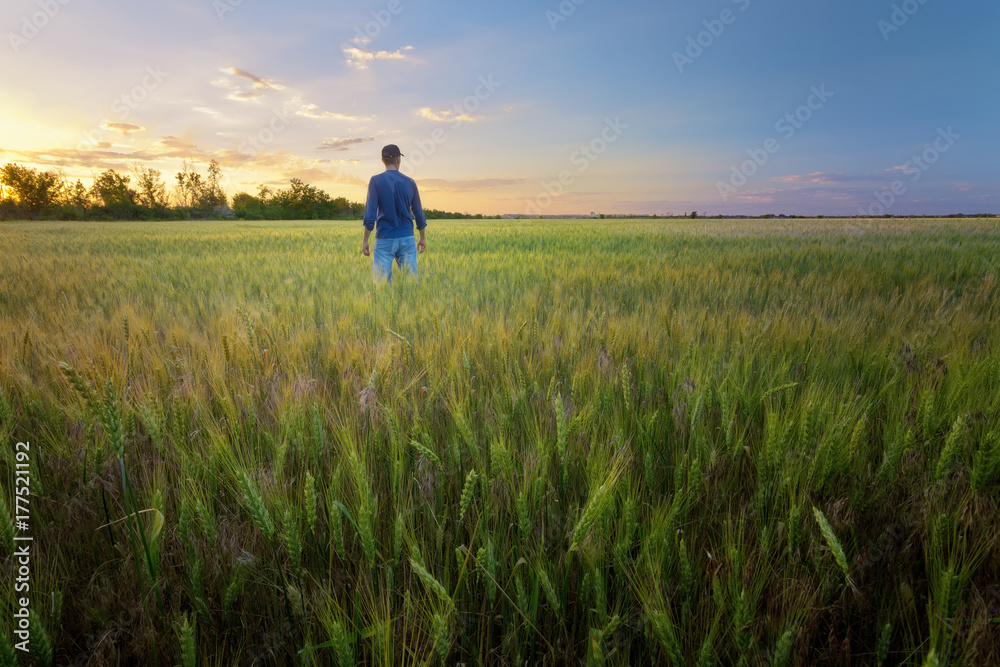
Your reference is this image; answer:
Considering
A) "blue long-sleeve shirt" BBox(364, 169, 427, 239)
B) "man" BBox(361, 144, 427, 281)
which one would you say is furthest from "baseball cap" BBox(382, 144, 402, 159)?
"blue long-sleeve shirt" BBox(364, 169, 427, 239)

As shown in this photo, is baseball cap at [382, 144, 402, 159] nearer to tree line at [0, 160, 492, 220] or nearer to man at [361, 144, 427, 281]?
man at [361, 144, 427, 281]

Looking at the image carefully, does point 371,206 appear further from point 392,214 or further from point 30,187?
point 30,187

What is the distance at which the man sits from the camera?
5.76 m

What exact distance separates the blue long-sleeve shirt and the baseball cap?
20 centimetres

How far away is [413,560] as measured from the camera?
2.50 ft

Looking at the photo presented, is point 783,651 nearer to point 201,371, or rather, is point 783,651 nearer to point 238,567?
point 238,567

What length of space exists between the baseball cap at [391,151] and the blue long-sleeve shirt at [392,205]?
20 centimetres

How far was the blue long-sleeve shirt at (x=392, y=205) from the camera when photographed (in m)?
5.74

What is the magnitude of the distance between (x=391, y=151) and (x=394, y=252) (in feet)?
4.43

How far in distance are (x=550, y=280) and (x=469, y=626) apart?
4398 mm

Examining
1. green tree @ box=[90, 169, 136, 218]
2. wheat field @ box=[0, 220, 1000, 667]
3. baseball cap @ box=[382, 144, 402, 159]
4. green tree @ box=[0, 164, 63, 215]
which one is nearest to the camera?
wheat field @ box=[0, 220, 1000, 667]

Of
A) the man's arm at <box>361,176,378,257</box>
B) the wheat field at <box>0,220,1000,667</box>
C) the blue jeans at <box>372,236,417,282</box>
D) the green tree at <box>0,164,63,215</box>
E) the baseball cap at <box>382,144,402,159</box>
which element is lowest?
the wheat field at <box>0,220,1000,667</box>

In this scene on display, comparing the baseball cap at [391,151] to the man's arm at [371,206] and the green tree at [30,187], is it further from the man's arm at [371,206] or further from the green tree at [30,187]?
the green tree at [30,187]

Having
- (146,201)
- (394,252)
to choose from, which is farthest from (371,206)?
(146,201)
